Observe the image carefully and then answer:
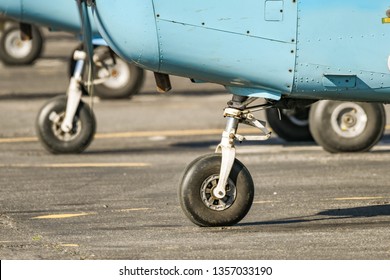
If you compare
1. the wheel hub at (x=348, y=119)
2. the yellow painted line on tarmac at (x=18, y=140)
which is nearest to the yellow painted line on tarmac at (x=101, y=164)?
the wheel hub at (x=348, y=119)

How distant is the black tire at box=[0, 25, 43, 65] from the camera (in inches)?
1110

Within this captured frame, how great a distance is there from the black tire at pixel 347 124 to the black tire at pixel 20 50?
13.8 metres

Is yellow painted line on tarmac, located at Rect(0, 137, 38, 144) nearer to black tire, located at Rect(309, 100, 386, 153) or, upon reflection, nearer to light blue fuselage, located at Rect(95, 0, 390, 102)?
black tire, located at Rect(309, 100, 386, 153)

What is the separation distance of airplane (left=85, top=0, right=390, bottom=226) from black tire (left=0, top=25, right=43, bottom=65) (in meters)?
17.9

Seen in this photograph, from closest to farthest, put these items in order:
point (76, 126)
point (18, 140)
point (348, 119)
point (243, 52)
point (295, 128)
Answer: point (243, 52)
point (348, 119)
point (76, 126)
point (295, 128)
point (18, 140)

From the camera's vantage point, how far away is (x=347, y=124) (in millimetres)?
15109

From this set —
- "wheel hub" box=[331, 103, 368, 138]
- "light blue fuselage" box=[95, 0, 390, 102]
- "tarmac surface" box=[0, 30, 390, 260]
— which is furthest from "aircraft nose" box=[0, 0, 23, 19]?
"light blue fuselage" box=[95, 0, 390, 102]

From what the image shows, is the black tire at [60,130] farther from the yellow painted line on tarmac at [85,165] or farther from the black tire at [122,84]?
the black tire at [122,84]

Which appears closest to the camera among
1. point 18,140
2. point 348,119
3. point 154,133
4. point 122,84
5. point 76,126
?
point 348,119

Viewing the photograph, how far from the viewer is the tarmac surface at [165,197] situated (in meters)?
9.86

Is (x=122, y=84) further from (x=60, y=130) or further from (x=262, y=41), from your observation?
(x=262, y=41)

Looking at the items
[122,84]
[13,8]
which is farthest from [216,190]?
[122,84]

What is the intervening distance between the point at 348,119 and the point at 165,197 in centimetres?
336
